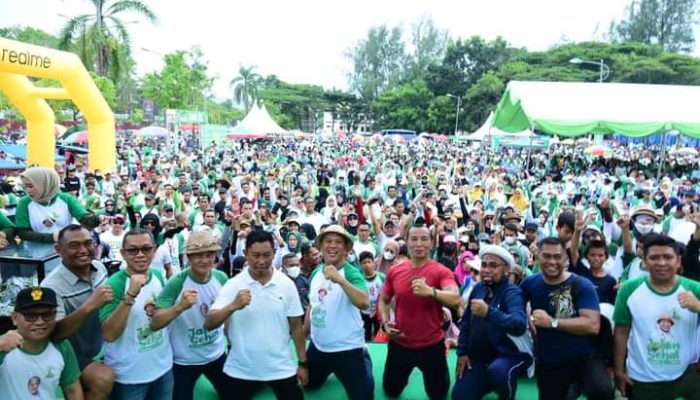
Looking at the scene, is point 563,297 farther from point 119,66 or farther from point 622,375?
point 119,66

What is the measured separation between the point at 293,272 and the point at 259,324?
7.88 feet

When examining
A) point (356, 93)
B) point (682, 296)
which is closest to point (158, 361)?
point (682, 296)

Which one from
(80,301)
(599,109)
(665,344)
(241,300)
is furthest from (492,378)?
(599,109)

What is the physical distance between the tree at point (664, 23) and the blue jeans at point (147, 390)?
233ft

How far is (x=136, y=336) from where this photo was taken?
3215 millimetres

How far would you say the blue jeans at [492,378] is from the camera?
12.0ft

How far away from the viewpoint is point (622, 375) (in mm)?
3441

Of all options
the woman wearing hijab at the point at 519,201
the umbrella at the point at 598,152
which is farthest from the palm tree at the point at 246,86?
the woman wearing hijab at the point at 519,201

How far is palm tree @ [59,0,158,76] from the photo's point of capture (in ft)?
79.5

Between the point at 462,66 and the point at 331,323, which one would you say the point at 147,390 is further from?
the point at 462,66

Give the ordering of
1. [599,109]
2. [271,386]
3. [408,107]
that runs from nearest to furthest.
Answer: [271,386]
[599,109]
[408,107]

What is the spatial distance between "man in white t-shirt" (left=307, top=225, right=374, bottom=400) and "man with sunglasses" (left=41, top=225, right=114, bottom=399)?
142 cm

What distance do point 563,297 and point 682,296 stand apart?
Answer: 0.66 metres

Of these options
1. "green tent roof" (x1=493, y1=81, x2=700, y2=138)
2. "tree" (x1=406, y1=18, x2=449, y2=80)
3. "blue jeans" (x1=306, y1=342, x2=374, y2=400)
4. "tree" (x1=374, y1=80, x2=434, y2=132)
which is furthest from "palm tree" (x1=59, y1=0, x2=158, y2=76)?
"tree" (x1=406, y1=18, x2=449, y2=80)
